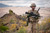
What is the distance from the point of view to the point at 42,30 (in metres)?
4.90

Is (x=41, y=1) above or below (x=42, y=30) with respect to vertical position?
above

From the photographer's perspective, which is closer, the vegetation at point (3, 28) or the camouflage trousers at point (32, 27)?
the vegetation at point (3, 28)

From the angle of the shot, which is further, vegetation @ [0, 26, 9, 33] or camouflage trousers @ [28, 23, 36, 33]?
camouflage trousers @ [28, 23, 36, 33]

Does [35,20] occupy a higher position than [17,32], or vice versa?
[35,20]

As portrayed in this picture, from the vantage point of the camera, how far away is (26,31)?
191 inches

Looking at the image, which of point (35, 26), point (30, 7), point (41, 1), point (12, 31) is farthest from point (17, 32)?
point (41, 1)

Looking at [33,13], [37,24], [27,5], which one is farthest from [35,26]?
[27,5]

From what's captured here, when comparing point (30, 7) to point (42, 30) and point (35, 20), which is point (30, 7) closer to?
point (35, 20)

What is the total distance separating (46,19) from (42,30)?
0.41 metres

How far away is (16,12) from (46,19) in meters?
1.07

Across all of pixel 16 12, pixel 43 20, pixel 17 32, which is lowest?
pixel 17 32

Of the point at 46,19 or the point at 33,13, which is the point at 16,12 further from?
the point at 46,19

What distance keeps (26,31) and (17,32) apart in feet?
1.01

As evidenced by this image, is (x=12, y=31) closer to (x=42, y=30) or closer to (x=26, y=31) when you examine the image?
(x=26, y=31)
